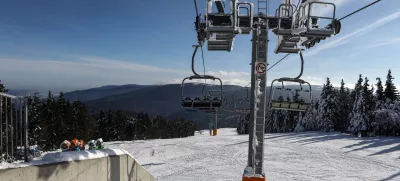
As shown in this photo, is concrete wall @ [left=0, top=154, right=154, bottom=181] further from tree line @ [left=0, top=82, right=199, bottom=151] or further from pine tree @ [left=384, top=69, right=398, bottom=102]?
pine tree @ [left=384, top=69, right=398, bottom=102]

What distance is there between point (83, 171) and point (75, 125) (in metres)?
52.6

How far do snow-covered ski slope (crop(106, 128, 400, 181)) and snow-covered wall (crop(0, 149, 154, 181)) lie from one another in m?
10.6

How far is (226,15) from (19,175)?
Result: 655cm

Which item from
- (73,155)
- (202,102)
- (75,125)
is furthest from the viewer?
(75,125)

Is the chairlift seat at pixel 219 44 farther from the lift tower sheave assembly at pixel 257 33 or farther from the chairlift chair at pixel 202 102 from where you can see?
the chairlift chair at pixel 202 102

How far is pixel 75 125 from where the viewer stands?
179ft

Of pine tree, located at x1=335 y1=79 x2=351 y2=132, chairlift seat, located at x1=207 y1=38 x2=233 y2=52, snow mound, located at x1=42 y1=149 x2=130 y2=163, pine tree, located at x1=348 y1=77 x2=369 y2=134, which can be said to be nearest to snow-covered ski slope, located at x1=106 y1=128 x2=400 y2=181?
chairlift seat, located at x1=207 y1=38 x2=233 y2=52

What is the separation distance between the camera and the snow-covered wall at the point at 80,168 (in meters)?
4.94

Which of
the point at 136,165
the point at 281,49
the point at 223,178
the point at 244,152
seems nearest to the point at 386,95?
the point at 244,152

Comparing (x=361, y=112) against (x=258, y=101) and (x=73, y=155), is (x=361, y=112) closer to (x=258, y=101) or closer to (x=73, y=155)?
(x=258, y=101)

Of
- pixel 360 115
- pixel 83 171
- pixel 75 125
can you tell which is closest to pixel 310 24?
pixel 83 171

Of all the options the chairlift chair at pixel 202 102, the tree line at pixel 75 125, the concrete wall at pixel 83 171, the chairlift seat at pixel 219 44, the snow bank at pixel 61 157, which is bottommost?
the tree line at pixel 75 125

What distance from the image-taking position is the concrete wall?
4855 millimetres

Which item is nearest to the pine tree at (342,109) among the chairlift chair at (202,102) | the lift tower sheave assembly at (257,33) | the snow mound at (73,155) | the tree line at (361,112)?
the tree line at (361,112)
